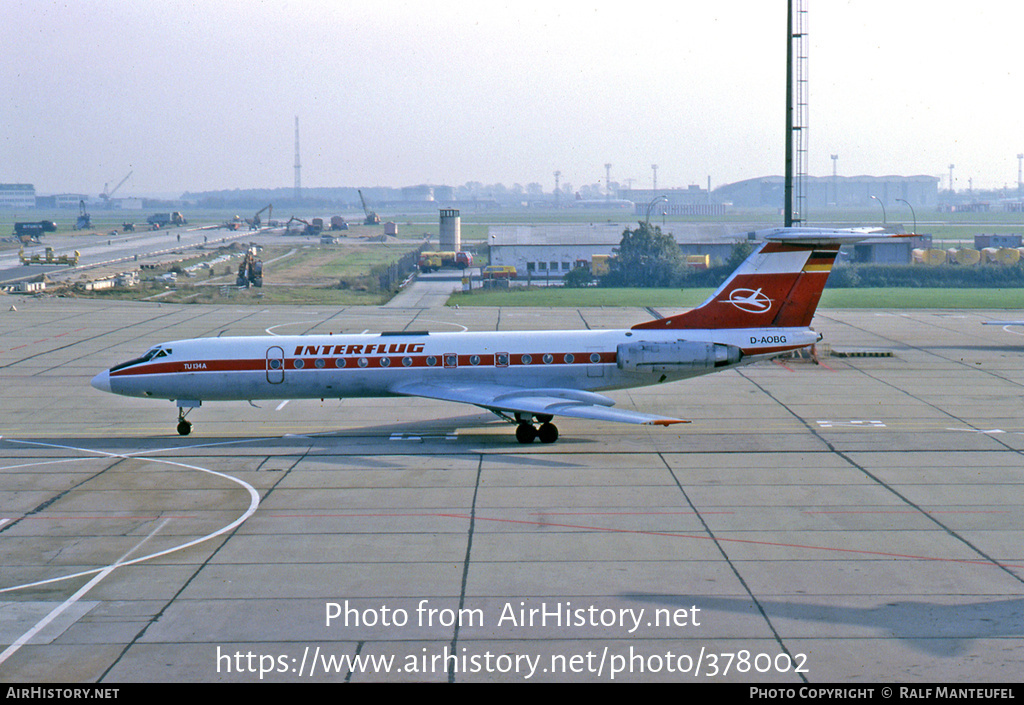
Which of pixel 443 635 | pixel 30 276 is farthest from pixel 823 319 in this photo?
pixel 30 276

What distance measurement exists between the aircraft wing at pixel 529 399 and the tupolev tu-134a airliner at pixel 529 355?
0.51ft

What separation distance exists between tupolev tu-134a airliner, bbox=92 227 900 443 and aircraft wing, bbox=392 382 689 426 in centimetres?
16

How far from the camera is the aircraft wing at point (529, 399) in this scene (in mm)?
27484

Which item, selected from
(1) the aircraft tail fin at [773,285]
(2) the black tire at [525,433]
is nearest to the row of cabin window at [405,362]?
(2) the black tire at [525,433]

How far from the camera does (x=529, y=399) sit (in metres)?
28.9

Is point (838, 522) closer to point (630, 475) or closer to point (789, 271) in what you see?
point (630, 475)

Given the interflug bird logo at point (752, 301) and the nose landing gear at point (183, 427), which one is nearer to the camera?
the interflug bird logo at point (752, 301)

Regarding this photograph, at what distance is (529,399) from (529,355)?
204cm

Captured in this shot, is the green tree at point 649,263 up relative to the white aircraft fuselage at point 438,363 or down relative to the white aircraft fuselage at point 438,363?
up

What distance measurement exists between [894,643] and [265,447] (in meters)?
19.8

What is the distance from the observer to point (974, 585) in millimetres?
17156

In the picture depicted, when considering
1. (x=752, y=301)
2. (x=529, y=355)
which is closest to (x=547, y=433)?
(x=529, y=355)

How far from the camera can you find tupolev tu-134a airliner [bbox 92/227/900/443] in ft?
99.6

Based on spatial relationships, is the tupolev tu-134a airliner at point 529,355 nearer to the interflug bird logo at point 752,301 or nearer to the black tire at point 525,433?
the interflug bird logo at point 752,301
